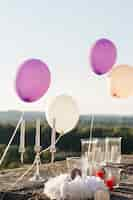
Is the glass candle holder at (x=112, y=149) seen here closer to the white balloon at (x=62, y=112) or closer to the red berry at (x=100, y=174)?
the white balloon at (x=62, y=112)

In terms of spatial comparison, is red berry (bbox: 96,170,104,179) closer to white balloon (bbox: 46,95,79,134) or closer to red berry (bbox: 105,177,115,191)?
red berry (bbox: 105,177,115,191)

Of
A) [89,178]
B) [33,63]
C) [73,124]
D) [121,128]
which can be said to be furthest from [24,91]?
[121,128]

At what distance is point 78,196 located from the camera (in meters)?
3.28

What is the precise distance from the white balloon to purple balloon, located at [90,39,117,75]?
53cm

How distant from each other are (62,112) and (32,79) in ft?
2.18

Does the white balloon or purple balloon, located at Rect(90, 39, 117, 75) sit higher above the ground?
purple balloon, located at Rect(90, 39, 117, 75)

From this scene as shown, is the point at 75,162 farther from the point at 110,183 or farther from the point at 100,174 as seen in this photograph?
the point at 110,183

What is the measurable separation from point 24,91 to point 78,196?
52.2 inches

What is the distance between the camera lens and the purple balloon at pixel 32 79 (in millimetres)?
4082

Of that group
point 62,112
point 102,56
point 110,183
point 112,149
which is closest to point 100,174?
point 110,183

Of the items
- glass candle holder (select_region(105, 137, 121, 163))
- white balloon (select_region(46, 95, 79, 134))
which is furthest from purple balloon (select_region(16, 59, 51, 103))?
glass candle holder (select_region(105, 137, 121, 163))

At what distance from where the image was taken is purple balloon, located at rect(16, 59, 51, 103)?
408 centimetres

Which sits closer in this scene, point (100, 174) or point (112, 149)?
point (100, 174)

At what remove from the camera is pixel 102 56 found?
4730mm
